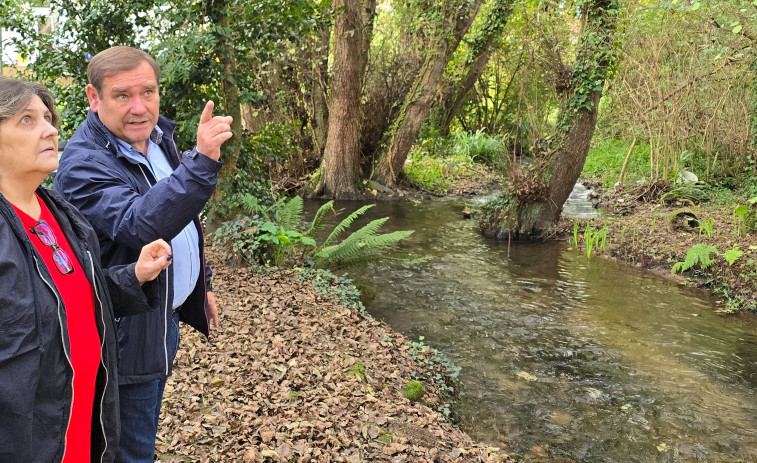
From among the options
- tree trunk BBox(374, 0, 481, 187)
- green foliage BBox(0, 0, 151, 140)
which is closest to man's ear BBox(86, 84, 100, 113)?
green foliage BBox(0, 0, 151, 140)

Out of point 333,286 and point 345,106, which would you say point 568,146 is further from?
point 333,286

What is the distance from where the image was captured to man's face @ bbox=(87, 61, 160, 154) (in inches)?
85.4

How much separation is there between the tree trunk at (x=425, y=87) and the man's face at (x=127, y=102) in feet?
40.2

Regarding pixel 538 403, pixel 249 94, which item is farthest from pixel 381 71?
pixel 538 403

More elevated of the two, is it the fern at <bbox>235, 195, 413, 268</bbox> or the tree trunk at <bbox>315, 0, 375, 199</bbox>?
the tree trunk at <bbox>315, 0, 375, 199</bbox>

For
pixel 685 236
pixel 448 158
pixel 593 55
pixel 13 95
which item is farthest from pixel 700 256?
→ pixel 448 158

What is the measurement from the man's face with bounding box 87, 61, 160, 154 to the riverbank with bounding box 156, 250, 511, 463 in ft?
5.92

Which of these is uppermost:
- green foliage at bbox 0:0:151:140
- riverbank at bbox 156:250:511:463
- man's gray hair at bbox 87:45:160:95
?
green foliage at bbox 0:0:151:140

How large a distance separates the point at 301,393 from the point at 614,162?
51.3ft

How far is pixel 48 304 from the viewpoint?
1.56 meters

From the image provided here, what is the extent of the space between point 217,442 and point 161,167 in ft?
5.68

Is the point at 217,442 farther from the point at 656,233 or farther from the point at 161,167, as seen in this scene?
the point at 656,233

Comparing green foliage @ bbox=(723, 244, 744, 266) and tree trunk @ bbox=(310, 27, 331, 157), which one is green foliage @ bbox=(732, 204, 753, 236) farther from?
tree trunk @ bbox=(310, 27, 331, 157)

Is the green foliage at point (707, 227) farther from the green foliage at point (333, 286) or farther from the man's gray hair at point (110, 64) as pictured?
the man's gray hair at point (110, 64)
